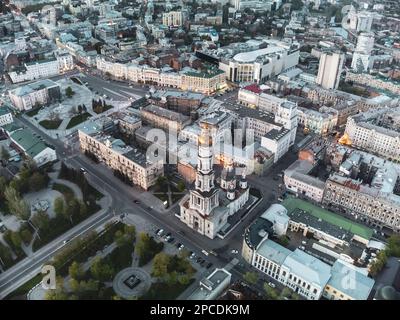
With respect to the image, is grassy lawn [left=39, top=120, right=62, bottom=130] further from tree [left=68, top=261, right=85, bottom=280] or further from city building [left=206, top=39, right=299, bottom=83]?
city building [left=206, top=39, right=299, bottom=83]

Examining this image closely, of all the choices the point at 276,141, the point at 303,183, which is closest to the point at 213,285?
the point at 303,183

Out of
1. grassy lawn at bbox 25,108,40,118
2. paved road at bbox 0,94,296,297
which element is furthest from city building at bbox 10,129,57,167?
grassy lawn at bbox 25,108,40,118

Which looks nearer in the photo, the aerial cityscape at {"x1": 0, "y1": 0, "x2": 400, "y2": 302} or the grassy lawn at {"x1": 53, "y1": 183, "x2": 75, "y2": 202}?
the aerial cityscape at {"x1": 0, "y1": 0, "x2": 400, "y2": 302}

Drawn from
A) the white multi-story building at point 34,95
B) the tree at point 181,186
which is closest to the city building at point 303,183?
the tree at point 181,186

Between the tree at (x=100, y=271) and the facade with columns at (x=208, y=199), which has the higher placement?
the facade with columns at (x=208, y=199)

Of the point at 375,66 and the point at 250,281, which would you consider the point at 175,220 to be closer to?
the point at 250,281

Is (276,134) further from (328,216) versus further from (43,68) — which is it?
(43,68)

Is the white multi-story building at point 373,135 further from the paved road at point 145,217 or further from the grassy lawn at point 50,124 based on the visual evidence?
the grassy lawn at point 50,124
